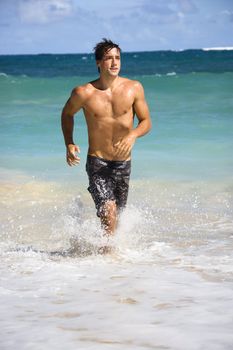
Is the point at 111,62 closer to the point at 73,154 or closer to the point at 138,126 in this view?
the point at 138,126

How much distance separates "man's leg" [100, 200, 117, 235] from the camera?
5141mm

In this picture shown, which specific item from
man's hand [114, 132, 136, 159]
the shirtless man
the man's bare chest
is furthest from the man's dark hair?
man's hand [114, 132, 136, 159]

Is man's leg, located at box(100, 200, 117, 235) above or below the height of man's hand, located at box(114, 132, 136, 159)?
below

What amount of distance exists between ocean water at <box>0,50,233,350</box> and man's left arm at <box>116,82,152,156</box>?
0.64 metres

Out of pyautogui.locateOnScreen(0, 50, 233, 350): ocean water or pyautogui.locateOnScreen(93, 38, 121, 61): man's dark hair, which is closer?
pyautogui.locateOnScreen(0, 50, 233, 350): ocean water

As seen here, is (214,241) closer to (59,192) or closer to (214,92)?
(59,192)

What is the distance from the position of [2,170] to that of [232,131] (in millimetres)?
5481

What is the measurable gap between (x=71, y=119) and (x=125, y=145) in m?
0.49

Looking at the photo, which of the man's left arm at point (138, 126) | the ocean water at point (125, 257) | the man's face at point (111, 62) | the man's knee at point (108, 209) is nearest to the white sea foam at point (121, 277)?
the ocean water at point (125, 257)

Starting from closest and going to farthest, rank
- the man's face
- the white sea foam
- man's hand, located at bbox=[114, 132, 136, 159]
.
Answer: the white sea foam < man's hand, located at bbox=[114, 132, 136, 159] < the man's face

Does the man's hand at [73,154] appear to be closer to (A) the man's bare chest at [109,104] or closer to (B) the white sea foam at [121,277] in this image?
(A) the man's bare chest at [109,104]

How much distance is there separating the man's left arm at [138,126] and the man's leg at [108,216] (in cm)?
38

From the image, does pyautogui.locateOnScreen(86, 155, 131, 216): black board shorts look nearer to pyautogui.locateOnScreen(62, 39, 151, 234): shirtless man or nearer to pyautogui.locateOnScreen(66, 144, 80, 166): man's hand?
pyautogui.locateOnScreen(62, 39, 151, 234): shirtless man

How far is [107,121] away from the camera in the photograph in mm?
5168
